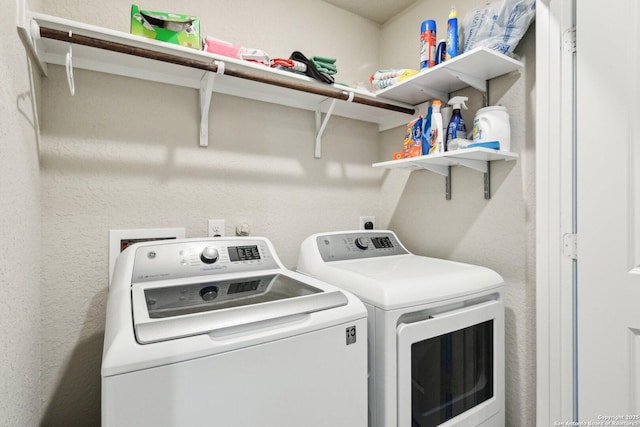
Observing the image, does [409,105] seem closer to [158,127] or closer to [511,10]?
[511,10]

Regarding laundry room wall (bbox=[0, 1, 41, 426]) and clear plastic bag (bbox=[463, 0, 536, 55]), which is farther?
clear plastic bag (bbox=[463, 0, 536, 55])

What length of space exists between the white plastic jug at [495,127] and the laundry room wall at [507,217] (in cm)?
9

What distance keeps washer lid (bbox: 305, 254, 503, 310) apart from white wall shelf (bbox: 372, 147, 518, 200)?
48 centimetres

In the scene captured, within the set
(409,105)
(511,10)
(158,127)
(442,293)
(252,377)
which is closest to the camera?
(252,377)

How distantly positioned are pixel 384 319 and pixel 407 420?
1.15 ft

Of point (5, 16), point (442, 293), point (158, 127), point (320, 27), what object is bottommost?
point (442, 293)

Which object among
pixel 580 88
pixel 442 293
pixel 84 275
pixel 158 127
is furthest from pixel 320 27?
pixel 84 275

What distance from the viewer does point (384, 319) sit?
103 cm

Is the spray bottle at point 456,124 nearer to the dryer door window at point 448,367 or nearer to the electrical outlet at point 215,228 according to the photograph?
the dryer door window at point 448,367

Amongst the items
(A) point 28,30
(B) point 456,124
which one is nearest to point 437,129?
(B) point 456,124

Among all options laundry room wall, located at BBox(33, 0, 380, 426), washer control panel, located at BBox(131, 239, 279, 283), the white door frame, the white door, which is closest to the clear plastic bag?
the white door frame

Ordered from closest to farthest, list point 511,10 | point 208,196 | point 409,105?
point 511,10 < point 208,196 < point 409,105

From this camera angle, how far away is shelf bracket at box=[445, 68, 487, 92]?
57.6 inches

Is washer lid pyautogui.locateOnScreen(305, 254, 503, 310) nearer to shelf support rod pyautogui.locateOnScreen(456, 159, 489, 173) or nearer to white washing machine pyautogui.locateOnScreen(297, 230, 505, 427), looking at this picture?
white washing machine pyautogui.locateOnScreen(297, 230, 505, 427)
